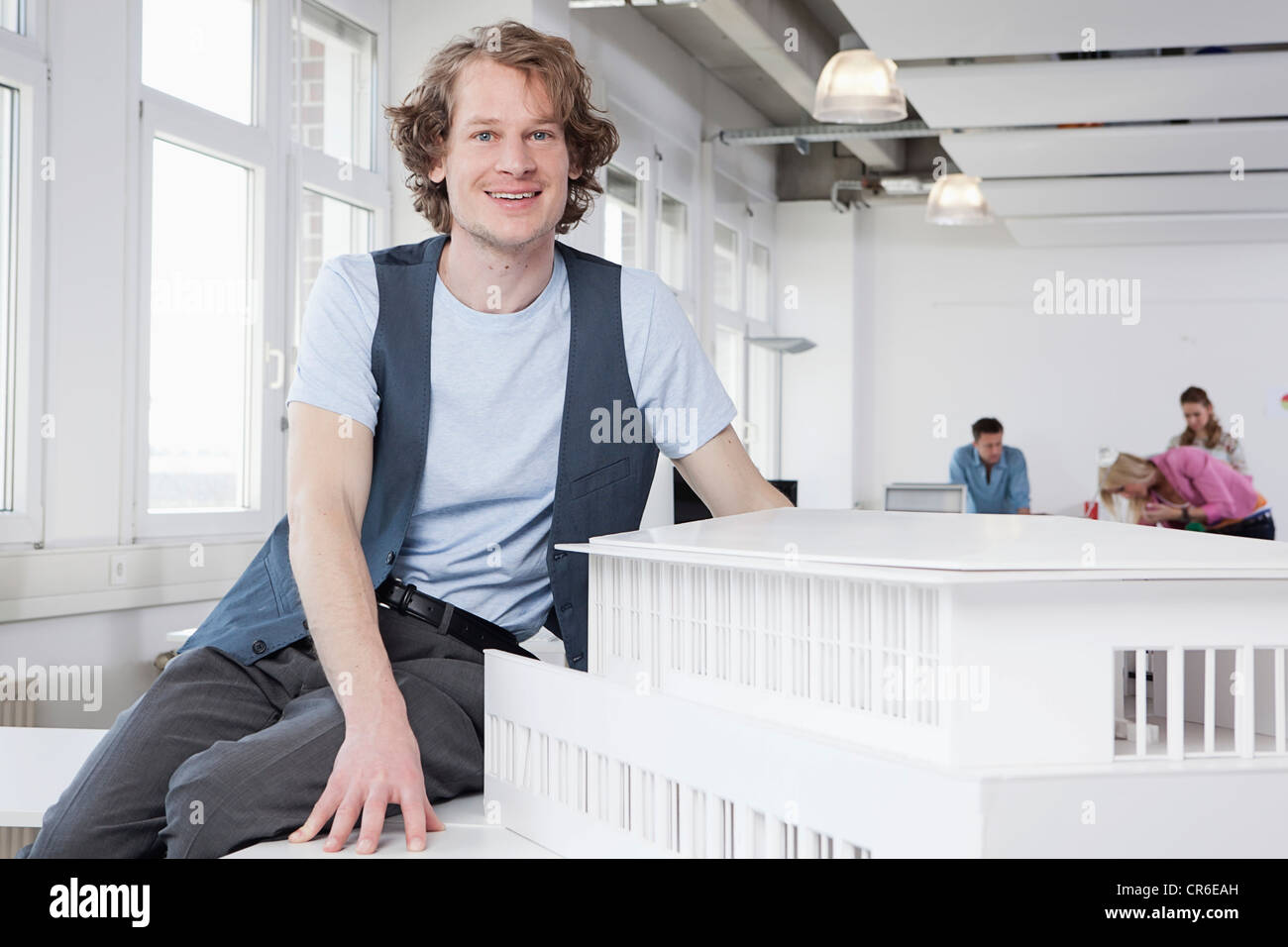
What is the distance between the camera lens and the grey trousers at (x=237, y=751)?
3.53ft

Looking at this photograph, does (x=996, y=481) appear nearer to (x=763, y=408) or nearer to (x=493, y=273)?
(x=763, y=408)

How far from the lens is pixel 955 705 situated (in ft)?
2.55

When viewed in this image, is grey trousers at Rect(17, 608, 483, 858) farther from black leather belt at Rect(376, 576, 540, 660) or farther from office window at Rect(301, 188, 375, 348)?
office window at Rect(301, 188, 375, 348)

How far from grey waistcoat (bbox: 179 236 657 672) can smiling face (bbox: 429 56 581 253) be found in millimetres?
107

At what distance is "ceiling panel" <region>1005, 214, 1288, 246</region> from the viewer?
8.07 meters

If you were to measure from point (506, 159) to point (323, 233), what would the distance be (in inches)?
136

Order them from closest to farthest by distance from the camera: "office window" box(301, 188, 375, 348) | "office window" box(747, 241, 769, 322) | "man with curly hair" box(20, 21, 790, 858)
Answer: "man with curly hair" box(20, 21, 790, 858) → "office window" box(301, 188, 375, 348) → "office window" box(747, 241, 769, 322)

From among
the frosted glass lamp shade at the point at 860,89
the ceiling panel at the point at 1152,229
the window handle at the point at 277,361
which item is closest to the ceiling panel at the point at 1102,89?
the frosted glass lamp shade at the point at 860,89

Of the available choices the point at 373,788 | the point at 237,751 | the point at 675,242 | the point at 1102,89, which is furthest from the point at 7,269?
the point at 675,242

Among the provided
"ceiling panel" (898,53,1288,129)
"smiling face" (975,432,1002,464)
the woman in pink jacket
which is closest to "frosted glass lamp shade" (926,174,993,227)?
"ceiling panel" (898,53,1288,129)

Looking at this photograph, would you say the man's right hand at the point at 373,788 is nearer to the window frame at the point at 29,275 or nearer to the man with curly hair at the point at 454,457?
the man with curly hair at the point at 454,457

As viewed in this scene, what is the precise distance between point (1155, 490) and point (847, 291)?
3383mm

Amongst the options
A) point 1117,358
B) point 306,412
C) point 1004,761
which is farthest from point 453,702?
point 1117,358
